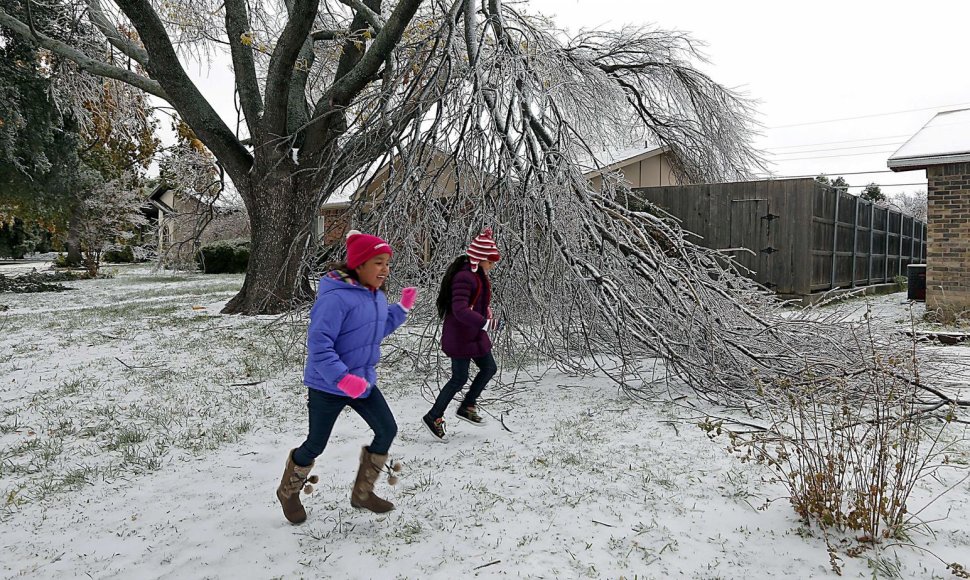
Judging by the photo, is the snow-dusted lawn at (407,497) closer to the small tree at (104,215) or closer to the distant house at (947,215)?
the distant house at (947,215)

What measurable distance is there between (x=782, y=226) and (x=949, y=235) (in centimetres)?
232

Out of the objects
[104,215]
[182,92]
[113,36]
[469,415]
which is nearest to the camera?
[469,415]

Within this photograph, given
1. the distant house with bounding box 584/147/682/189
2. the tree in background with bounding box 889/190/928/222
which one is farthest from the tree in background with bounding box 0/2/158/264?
the tree in background with bounding box 889/190/928/222

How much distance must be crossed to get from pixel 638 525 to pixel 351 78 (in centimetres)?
671

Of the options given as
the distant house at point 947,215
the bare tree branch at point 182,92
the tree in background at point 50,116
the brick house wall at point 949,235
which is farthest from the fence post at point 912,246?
the tree in background at point 50,116

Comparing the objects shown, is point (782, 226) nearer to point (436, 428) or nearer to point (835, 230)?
point (835, 230)

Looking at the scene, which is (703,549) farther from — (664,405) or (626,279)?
(626,279)

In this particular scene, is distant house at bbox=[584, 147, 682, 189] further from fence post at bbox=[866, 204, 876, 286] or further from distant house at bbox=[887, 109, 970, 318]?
distant house at bbox=[887, 109, 970, 318]

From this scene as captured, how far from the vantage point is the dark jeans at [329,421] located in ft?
8.87

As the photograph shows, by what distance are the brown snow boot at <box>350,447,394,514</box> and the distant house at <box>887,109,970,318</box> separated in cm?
868

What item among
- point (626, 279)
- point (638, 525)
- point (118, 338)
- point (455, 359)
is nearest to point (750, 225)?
point (626, 279)

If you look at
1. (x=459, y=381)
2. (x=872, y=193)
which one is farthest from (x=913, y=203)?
(x=459, y=381)

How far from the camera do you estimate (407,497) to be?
3.06 m

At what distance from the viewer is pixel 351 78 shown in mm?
7648
